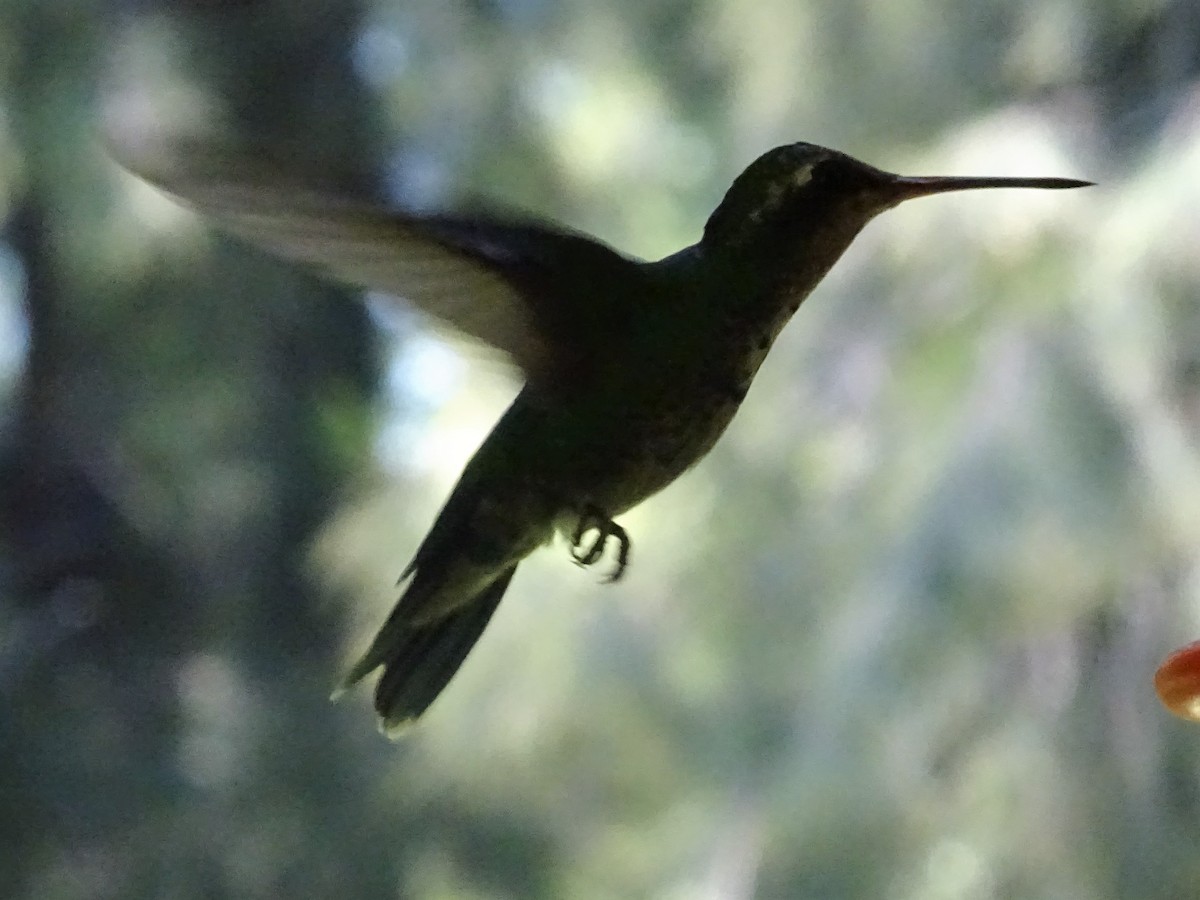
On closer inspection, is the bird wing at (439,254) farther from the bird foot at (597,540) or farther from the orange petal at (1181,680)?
the orange petal at (1181,680)

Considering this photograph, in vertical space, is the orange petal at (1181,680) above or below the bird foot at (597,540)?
below

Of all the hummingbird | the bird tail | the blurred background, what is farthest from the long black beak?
the blurred background

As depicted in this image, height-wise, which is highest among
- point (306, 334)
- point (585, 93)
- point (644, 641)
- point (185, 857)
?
point (585, 93)

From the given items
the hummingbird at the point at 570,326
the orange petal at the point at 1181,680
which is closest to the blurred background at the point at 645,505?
the hummingbird at the point at 570,326

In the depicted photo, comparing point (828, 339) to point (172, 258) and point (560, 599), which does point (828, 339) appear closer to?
point (560, 599)

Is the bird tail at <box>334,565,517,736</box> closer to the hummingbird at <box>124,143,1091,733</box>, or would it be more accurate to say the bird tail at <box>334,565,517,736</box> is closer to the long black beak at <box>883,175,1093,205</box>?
the hummingbird at <box>124,143,1091,733</box>

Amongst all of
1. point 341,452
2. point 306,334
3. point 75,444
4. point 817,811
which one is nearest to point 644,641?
point 817,811
